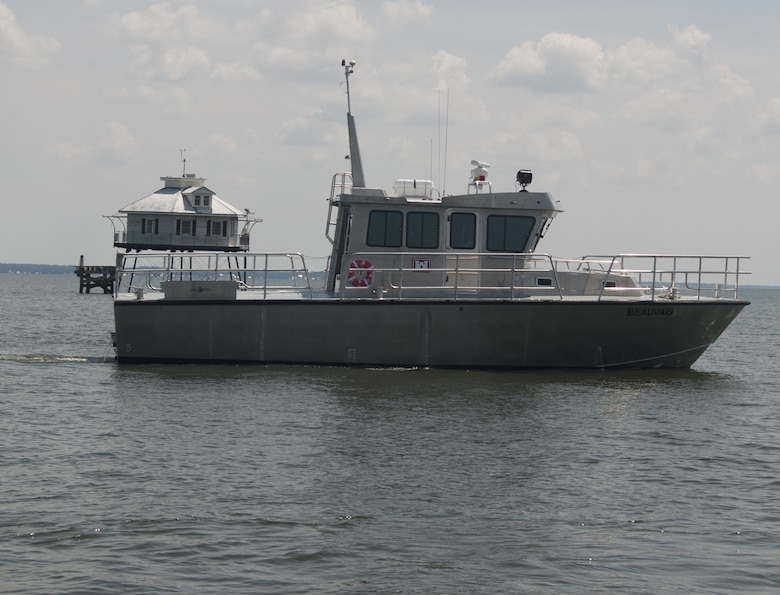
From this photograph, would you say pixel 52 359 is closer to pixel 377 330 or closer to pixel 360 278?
pixel 360 278

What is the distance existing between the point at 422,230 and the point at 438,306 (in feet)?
6.22

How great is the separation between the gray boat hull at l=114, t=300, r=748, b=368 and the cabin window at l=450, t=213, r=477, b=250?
167 centimetres

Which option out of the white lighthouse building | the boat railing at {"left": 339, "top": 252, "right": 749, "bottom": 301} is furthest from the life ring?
the white lighthouse building

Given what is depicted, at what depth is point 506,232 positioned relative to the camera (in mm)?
21422

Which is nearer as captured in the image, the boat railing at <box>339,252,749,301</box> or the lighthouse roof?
the boat railing at <box>339,252,749,301</box>

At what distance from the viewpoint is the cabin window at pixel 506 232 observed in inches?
842

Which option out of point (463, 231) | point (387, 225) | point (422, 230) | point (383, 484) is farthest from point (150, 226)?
point (383, 484)

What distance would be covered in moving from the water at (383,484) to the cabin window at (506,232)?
2928 mm

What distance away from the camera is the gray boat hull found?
20.2 meters

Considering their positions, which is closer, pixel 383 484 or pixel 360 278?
pixel 383 484

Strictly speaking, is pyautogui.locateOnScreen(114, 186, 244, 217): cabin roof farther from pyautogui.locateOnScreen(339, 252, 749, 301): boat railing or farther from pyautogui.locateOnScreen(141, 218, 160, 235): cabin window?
pyautogui.locateOnScreen(339, 252, 749, 301): boat railing

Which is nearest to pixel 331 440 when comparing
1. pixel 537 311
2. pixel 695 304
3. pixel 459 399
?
pixel 459 399

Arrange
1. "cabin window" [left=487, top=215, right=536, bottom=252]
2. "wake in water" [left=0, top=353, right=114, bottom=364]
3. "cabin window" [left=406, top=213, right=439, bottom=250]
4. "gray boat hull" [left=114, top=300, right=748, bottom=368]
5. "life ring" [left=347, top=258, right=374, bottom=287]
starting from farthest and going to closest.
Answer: "wake in water" [left=0, top=353, right=114, bottom=364] → "cabin window" [left=487, top=215, right=536, bottom=252] → "cabin window" [left=406, top=213, right=439, bottom=250] → "life ring" [left=347, top=258, right=374, bottom=287] → "gray boat hull" [left=114, top=300, right=748, bottom=368]

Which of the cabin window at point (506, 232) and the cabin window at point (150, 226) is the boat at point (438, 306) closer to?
the cabin window at point (506, 232)
